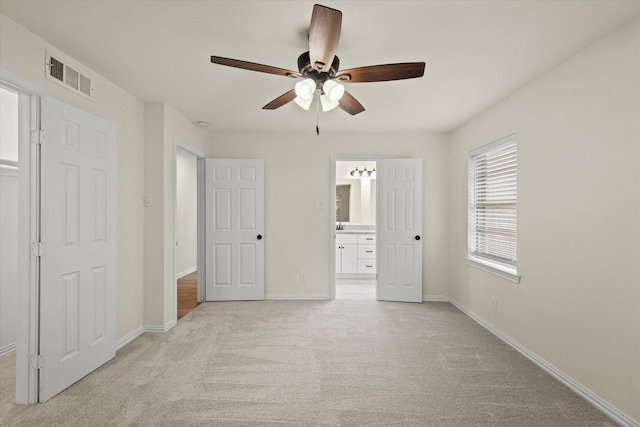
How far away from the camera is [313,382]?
2.44 metres

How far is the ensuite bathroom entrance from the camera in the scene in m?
5.61

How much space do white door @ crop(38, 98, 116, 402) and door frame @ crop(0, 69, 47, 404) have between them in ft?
0.14

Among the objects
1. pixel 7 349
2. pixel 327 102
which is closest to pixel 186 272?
pixel 7 349

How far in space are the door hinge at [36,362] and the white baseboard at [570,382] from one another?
3.68m

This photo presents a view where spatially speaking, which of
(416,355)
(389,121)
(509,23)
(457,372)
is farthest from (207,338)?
(509,23)

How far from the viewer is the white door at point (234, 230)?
15.1 feet

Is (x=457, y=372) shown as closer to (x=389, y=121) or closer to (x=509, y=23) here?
(x=509, y=23)

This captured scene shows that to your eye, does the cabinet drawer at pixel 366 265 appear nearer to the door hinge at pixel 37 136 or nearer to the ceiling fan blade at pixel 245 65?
the ceiling fan blade at pixel 245 65

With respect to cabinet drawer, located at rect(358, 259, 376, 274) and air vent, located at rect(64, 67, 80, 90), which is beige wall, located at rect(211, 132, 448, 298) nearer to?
cabinet drawer, located at rect(358, 259, 376, 274)

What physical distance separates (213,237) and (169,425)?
289 centimetres

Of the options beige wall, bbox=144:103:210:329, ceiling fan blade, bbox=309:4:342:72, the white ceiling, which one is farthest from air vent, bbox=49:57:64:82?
ceiling fan blade, bbox=309:4:342:72

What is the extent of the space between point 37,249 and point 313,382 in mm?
2115

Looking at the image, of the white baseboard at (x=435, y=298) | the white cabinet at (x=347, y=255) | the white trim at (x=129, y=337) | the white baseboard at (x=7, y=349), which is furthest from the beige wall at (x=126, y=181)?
the white baseboard at (x=435, y=298)

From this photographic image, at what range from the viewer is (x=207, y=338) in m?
3.28
